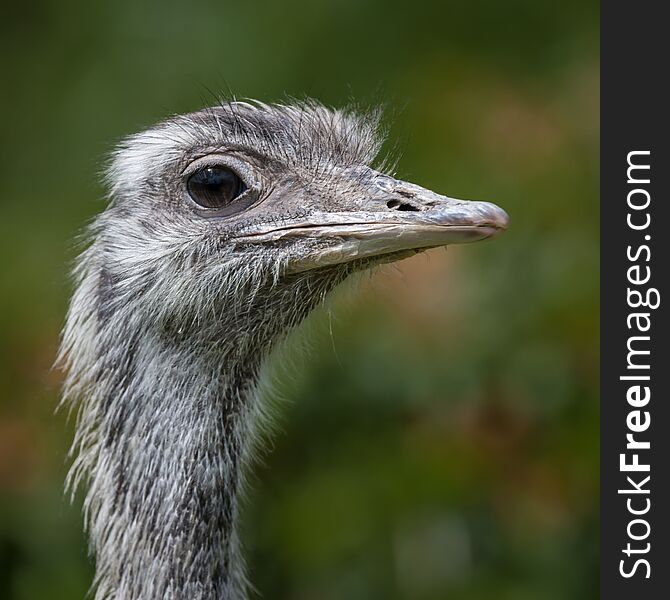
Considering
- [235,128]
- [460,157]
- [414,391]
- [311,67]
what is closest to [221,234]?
[235,128]

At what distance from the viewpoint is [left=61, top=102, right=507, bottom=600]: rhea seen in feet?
9.86

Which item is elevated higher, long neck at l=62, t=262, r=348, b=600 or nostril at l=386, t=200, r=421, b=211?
nostril at l=386, t=200, r=421, b=211

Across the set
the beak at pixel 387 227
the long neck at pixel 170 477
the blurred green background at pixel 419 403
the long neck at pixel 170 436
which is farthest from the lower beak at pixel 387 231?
the blurred green background at pixel 419 403

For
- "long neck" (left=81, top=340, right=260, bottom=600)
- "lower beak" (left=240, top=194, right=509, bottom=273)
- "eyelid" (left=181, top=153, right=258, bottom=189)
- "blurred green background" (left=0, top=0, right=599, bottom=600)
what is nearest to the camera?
"lower beak" (left=240, top=194, right=509, bottom=273)

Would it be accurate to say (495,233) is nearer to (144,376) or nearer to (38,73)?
(144,376)

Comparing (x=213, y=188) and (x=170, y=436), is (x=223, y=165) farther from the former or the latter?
(x=170, y=436)

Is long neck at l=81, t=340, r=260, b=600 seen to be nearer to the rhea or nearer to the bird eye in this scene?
the rhea

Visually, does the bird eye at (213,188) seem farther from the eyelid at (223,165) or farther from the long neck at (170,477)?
the long neck at (170,477)

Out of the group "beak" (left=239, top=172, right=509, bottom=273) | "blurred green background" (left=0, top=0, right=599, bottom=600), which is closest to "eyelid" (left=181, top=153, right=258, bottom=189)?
"beak" (left=239, top=172, right=509, bottom=273)

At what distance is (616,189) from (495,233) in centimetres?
190

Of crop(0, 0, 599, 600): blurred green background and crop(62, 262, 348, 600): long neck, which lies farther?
crop(0, 0, 599, 600): blurred green background

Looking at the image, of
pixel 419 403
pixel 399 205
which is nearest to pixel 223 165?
pixel 399 205

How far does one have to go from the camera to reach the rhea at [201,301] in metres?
3.01

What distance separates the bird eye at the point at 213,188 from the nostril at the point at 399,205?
40 cm
